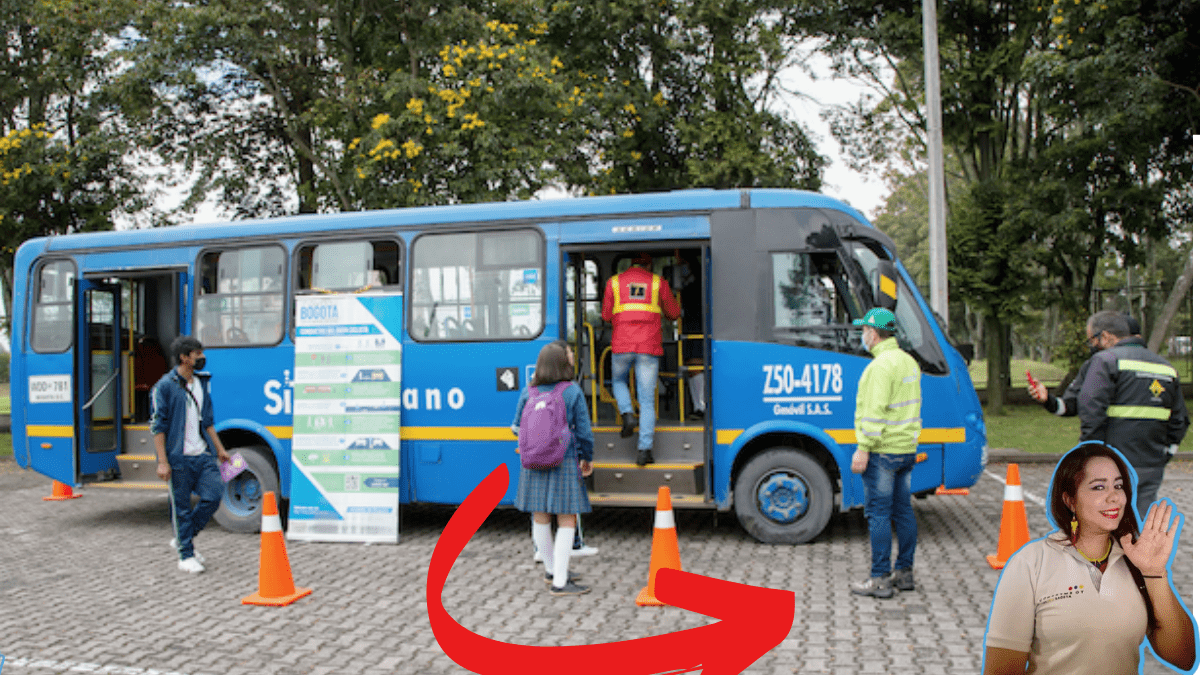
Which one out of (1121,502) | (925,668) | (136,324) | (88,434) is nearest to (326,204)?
(136,324)

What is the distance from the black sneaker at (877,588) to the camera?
6.24m

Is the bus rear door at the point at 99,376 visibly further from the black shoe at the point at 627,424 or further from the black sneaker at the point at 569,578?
the black sneaker at the point at 569,578

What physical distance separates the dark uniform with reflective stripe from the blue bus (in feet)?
6.92

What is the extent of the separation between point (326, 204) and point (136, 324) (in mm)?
8802

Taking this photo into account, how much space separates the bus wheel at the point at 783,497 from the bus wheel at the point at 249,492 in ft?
15.3

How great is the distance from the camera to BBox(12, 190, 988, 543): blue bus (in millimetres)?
7922

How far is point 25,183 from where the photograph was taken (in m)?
16.9

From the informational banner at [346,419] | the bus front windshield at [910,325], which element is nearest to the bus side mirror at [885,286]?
the bus front windshield at [910,325]

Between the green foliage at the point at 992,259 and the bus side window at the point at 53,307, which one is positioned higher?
the green foliage at the point at 992,259

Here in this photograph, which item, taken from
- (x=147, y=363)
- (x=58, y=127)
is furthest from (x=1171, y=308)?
(x=58, y=127)

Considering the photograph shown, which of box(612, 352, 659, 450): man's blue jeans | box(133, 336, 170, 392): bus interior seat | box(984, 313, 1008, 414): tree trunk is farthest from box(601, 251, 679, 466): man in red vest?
box(984, 313, 1008, 414): tree trunk

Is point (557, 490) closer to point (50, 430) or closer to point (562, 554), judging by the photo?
point (562, 554)

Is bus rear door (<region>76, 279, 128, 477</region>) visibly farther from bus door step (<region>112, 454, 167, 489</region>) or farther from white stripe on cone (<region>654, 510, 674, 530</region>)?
white stripe on cone (<region>654, 510, 674, 530</region>)

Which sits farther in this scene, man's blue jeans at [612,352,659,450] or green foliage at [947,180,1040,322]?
green foliage at [947,180,1040,322]
